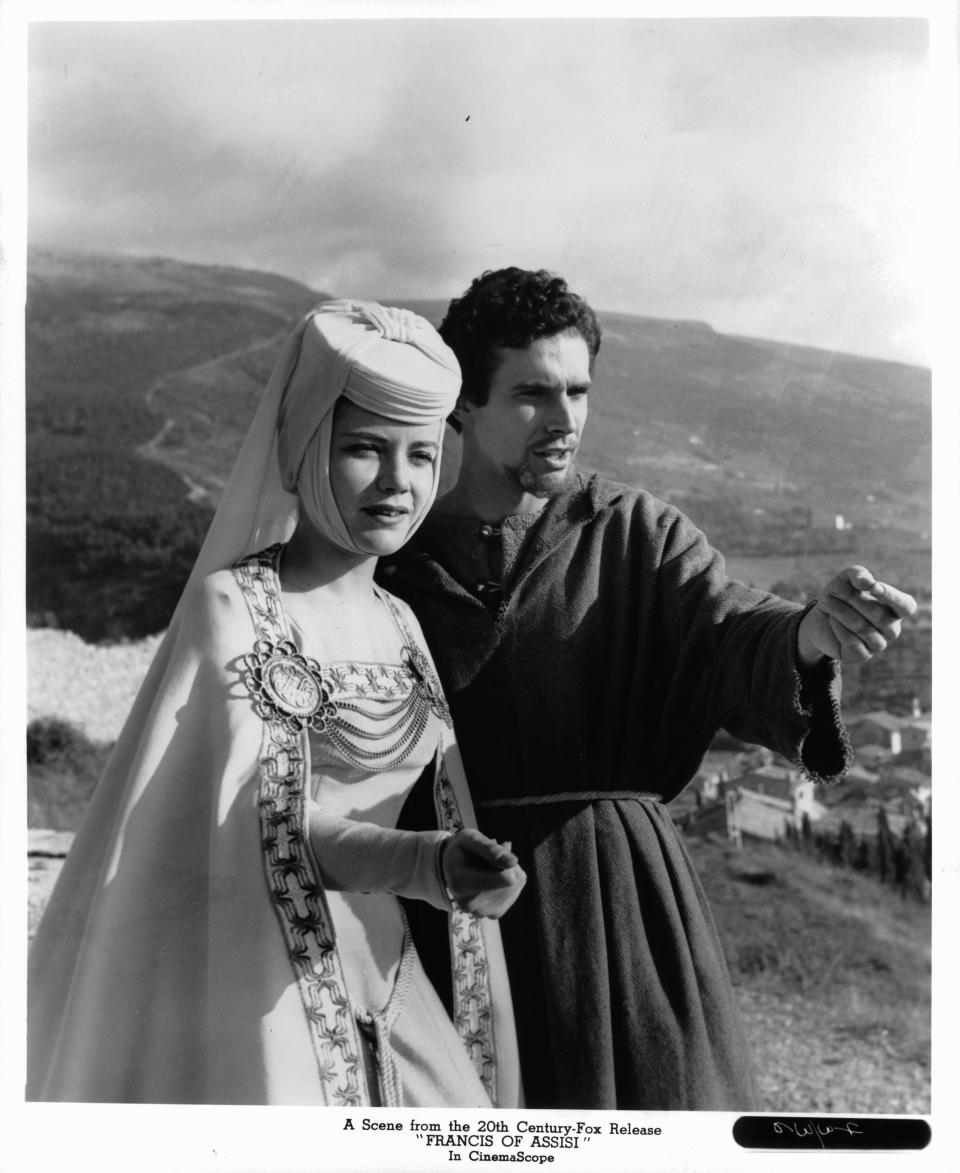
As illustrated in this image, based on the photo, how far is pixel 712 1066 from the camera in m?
3.08

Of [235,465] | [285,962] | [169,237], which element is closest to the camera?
[285,962]

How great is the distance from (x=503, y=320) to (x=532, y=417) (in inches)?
7.8

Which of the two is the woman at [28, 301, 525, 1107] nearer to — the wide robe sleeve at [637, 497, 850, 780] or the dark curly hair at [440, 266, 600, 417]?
the dark curly hair at [440, 266, 600, 417]

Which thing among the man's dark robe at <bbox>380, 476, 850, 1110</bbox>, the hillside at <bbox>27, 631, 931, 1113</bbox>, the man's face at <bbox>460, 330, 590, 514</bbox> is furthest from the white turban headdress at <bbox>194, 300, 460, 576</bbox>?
the hillside at <bbox>27, 631, 931, 1113</bbox>

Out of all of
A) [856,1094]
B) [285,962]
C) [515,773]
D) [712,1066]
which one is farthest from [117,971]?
[856,1094]

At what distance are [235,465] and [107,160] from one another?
2.52 feet

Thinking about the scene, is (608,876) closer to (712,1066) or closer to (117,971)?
(712,1066)

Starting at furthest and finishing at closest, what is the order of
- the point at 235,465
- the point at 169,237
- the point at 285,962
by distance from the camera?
1. the point at 169,237
2. the point at 235,465
3. the point at 285,962

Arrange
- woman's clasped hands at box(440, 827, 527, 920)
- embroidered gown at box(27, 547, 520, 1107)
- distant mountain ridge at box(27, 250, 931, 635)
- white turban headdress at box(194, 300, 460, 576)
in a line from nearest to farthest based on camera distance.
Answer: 1. woman's clasped hands at box(440, 827, 527, 920)
2. embroidered gown at box(27, 547, 520, 1107)
3. white turban headdress at box(194, 300, 460, 576)
4. distant mountain ridge at box(27, 250, 931, 635)

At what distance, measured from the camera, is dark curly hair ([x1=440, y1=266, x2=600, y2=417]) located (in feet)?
10.5

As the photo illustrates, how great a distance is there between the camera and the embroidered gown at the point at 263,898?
292 cm

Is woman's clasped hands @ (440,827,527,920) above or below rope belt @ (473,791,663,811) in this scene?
below
